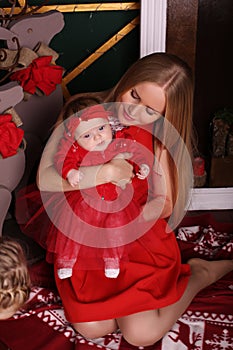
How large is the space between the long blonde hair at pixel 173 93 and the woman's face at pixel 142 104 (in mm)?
16

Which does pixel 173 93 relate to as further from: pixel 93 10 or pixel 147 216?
pixel 93 10

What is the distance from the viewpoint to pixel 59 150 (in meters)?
2.05

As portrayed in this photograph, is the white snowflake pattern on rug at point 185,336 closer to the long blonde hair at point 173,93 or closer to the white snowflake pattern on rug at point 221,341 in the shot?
the white snowflake pattern on rug at point 221,341

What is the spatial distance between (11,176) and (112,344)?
684mm

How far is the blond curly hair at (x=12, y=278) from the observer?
176cm

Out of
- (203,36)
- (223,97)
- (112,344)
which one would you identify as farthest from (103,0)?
(112,344)

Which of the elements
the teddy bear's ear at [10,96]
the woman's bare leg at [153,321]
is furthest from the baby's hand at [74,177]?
the woman's bare leg at [153,321]

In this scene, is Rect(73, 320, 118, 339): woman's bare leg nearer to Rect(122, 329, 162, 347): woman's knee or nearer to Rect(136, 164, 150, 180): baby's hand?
Rect(122, 329, 162, 347): woman's knee

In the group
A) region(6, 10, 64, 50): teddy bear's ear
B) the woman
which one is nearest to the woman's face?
the woman

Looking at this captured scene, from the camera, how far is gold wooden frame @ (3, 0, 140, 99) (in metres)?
2.62

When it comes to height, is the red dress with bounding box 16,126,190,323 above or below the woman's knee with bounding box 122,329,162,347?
above

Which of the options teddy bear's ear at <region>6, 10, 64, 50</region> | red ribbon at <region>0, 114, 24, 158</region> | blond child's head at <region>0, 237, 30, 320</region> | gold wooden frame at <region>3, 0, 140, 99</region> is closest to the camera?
blond child's head at <region>0, 237, 30, 320</region>

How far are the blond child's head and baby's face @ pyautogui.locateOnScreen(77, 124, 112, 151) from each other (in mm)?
385

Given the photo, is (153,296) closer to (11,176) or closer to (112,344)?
(112,344)
